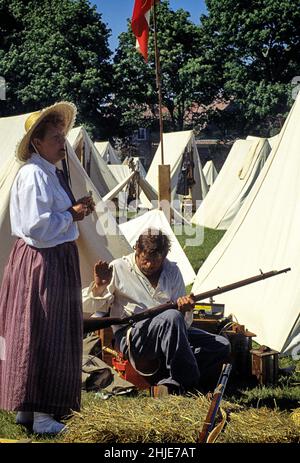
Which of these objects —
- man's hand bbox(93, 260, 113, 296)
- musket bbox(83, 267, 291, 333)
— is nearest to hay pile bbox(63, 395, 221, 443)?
musket bbox(83, 267, 291, 333)

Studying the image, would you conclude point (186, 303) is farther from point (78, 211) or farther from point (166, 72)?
point (166, 72)

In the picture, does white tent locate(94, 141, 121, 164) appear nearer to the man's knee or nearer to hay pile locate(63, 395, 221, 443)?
the man's knee

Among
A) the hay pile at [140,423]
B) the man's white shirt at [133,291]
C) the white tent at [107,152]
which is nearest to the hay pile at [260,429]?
the hay pile at [140,423]

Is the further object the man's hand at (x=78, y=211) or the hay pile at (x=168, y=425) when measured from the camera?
the man's hand at (x=78, y=211)

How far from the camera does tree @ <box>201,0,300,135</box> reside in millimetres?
28656

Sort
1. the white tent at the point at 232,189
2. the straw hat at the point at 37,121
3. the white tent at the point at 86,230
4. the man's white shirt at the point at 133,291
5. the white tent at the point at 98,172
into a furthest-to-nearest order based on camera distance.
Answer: the white tent at the point at 98,172 → the white tent at the point at 232,189 → the white tent at the point at 86,230 → the man's white shirt at the point at 133,291 → the straw hat at the point at 37,121

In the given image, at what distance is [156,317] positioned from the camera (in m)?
4.11

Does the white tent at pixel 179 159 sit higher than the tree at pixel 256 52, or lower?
lower

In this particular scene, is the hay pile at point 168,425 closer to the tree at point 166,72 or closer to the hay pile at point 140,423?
the hay pile at point 140,423

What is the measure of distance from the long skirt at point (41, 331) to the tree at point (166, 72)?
1120 inches

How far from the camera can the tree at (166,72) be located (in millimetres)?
31500

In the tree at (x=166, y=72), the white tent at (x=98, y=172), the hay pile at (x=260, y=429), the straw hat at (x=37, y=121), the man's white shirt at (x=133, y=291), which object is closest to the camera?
the hay pile at (x=260, y=429)

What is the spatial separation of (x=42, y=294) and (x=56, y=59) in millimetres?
27822

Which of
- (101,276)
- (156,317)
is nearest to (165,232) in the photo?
(101,276)
